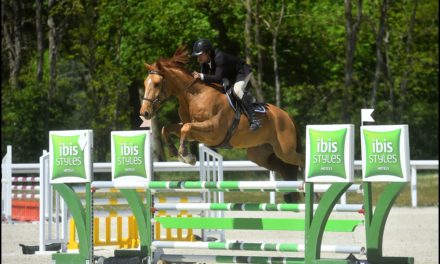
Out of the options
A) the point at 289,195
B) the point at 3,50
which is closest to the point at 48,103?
the point at 3,50

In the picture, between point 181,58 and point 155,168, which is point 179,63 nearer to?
point 181,58

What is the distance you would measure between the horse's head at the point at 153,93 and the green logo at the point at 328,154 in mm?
1652

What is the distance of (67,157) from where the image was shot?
7.59 meters

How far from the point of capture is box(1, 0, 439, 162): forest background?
1967 centimetres

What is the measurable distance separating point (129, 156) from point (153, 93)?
0.69 m

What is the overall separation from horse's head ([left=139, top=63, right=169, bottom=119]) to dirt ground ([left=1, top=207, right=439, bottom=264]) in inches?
84.1

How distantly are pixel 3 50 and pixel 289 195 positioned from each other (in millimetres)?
16857

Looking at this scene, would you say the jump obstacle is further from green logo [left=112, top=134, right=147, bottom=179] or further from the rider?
the rider

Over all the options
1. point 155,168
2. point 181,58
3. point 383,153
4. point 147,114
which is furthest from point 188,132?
point 155,168

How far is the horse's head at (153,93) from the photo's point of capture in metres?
7.87

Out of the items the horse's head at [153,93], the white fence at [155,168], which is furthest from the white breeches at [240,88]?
the white fence at [155,168]

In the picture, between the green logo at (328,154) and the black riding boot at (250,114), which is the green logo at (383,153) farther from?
the black riding boot at (250,114)

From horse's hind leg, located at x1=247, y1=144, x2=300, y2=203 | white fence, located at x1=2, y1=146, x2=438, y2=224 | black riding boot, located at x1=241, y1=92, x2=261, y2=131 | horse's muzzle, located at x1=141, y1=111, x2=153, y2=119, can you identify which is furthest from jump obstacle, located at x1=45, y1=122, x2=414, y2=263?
white fence, located at x1=2, y1=146, x2=438, y2=224

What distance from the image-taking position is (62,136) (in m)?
7.66
